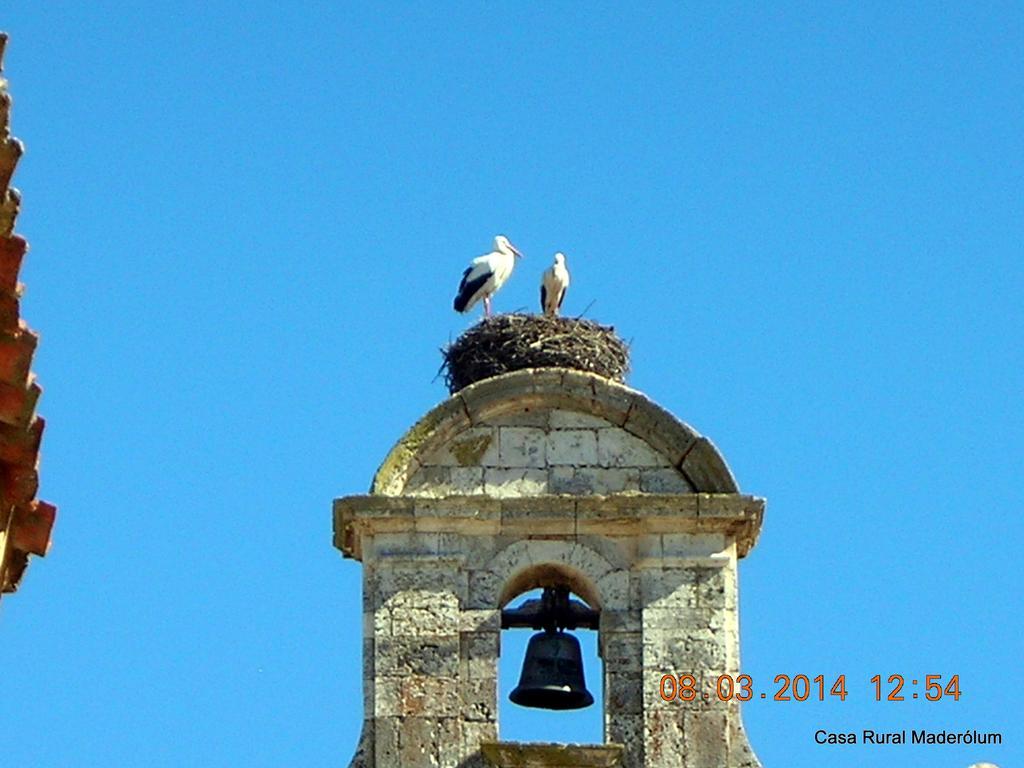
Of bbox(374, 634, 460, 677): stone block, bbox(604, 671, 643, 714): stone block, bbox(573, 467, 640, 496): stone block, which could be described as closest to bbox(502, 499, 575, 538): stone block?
bbox(573, 467, 640, 496): stone block

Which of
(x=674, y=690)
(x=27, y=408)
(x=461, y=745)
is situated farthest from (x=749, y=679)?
(x=27, y=408)

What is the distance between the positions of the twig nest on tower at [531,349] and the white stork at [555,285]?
48 cm

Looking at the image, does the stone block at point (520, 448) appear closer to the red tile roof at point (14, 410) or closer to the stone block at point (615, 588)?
the stone block at point (615, 588)

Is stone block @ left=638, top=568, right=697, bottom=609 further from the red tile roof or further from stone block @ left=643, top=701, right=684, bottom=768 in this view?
the red tile roof

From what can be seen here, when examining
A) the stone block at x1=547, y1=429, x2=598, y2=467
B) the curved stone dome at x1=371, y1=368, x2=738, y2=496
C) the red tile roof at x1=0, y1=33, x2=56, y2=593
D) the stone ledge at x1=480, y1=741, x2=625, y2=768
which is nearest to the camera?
the red tile roof at x1=0, y1=33, x2=56, y2=593

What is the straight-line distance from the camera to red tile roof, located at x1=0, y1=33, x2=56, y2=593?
946 centimetres

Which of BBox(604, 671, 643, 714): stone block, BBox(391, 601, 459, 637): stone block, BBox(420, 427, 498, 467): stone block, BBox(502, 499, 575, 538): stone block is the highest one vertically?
BBox(420, 427, 498, 467): stone block

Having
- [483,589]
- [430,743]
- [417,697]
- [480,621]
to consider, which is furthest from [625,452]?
[430,743]

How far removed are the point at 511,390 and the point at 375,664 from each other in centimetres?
155

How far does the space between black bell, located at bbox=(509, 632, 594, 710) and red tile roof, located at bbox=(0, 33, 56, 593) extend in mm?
5542

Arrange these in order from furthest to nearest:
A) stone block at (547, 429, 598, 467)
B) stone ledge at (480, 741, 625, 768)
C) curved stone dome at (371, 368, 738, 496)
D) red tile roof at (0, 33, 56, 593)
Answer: stone block at (547, 429, 598, 467) → curved stone dome at (371, 368, 738, 496) → stone ledge at (480, 741, 625, 768) → red tile roof at (0, 33, 56, 593)

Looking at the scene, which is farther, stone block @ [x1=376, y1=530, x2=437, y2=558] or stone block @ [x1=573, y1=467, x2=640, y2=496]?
stone block @ [x1=573, y1=467, x2=640, y2=496]

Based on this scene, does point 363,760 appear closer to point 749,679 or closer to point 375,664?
point 375,664

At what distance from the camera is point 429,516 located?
16031mm
